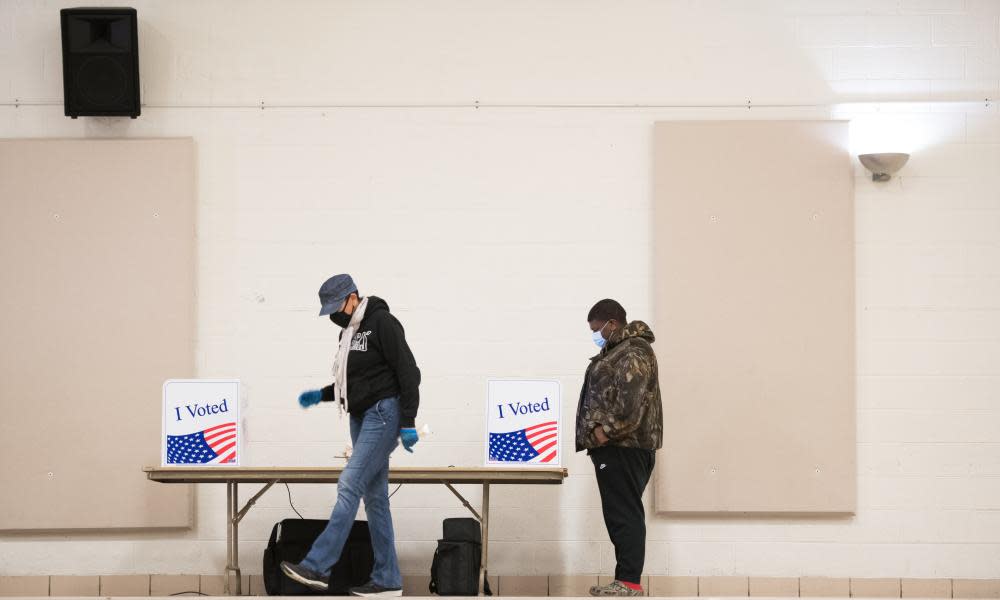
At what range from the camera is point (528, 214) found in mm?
6277

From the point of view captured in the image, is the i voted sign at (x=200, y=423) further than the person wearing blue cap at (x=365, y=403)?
Yes

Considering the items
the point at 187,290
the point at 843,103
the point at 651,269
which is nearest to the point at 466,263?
the point at 651,269

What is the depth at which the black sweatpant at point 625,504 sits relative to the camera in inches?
213

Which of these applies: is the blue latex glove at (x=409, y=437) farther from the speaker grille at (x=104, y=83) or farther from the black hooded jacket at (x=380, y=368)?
the speaker grille at (x=104, y=83)

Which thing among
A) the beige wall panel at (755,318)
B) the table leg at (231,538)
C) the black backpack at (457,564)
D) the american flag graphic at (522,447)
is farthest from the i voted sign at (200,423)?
the beige wall panel at (755,318)

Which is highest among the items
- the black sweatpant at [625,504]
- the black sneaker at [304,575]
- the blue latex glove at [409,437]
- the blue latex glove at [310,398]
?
the blue latex glove at [310,398]

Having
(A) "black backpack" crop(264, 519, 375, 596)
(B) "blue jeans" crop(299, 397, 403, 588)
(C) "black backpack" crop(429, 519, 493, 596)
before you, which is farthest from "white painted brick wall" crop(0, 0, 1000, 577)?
(B) "blue jeans" crop(299, 397, 403, 588)

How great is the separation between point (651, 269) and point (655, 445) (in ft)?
3.83

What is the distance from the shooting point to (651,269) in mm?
6242

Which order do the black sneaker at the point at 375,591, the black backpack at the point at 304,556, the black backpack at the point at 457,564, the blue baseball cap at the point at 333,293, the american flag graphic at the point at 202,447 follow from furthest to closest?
the black backpack at the point at 304,556
the black backpack at the point at 457,564
the american flag graphic at the point at 202,447
the black sneaker at the point at 375,591
the blue baseball cap at the point at 333,293

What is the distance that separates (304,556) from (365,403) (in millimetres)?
1153

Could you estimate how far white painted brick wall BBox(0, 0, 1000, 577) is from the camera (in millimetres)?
6168

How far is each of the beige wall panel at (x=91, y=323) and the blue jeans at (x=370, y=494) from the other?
1412mm

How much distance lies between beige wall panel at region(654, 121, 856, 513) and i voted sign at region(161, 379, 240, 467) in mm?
2229
